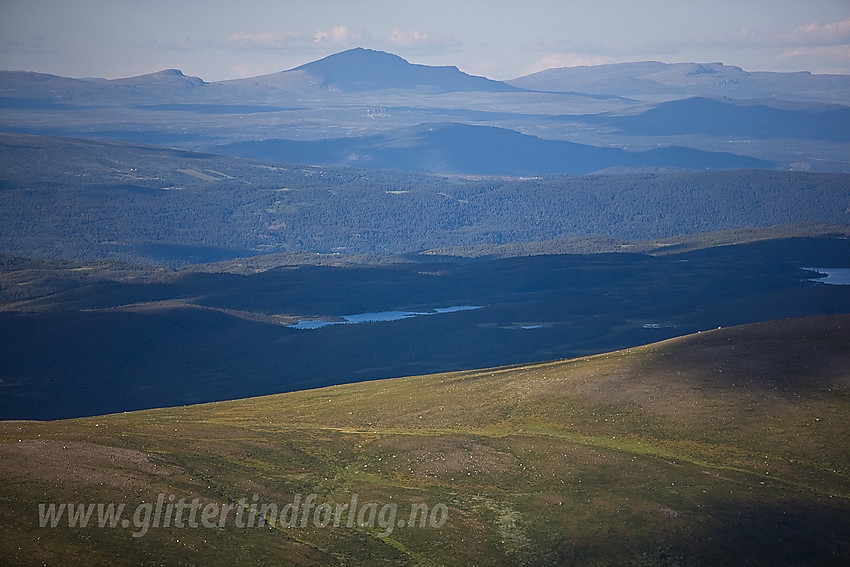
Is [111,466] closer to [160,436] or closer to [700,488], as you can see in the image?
[160,436]

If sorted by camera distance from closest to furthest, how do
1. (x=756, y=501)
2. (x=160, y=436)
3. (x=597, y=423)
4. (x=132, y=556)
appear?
(x=132, y=556), (x=756, y=501), (x=160, y=436), (x=597, y=423)

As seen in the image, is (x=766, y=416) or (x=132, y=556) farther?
(x=766, y=416)

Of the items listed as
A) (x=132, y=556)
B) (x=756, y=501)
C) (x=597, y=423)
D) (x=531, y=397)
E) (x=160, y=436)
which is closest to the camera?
(x=132, y=556)

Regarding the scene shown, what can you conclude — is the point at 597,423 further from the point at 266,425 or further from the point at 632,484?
the point at 266,425

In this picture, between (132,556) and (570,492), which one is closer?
(132,556)

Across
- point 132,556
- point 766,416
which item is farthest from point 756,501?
point 132,556

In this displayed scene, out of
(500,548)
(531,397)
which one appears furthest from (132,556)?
(531,397)
